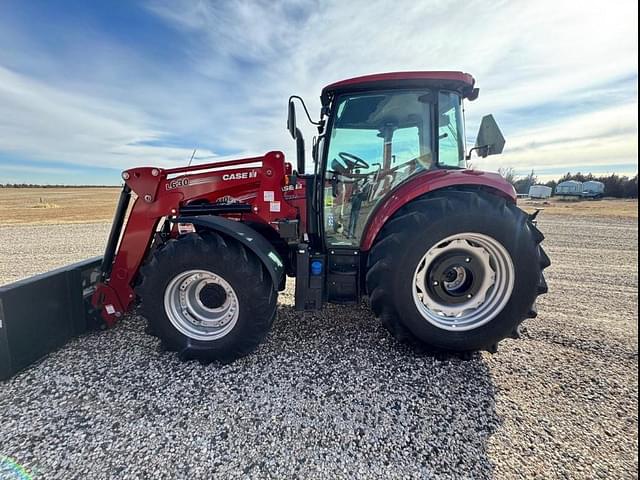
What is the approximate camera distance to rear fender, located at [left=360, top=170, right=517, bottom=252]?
Answer: 8.41 feet

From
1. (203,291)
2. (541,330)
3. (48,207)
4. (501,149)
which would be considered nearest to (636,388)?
(541,330)

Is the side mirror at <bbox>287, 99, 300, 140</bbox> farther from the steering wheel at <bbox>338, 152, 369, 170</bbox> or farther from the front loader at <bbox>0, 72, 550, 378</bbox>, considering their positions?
the steering wheel at <bbox>338, 152, 369, 170</bbox>

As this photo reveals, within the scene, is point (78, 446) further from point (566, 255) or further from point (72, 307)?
point (566, 255)

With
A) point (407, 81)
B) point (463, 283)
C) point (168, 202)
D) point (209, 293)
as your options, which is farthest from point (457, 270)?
point (168, 202)

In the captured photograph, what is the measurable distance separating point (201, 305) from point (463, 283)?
234 cm

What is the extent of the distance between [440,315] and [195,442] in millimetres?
2060

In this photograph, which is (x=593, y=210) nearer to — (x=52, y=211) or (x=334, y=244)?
(x=334, y=244)

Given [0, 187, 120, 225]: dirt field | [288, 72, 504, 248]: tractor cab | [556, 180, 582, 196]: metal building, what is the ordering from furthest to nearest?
[556, 180, 582, 196]: metal building → [0, 187, 120, 225]: dirt field → [288, 72, 504, 248]: tractor cab

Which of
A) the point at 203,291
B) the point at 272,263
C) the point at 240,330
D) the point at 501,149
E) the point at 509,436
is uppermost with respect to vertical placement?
the point at 501,149

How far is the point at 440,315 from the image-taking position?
2.73 metres

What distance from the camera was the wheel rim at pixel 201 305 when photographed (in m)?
2.68

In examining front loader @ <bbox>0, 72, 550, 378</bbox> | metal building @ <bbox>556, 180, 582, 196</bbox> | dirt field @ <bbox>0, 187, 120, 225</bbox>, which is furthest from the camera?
metal building @ <bbox>556, 180, 582, 196</bbox>

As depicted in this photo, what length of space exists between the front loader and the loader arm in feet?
0.04

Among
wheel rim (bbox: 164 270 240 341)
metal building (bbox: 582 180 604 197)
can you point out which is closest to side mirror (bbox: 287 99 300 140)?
wheel rim (bbox: 164 270 240 341)
